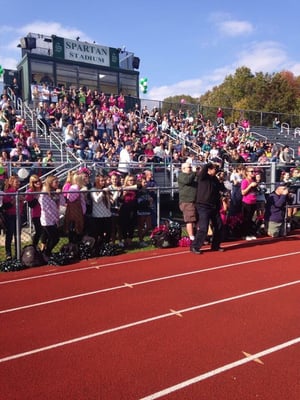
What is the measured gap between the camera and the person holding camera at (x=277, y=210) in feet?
33.9

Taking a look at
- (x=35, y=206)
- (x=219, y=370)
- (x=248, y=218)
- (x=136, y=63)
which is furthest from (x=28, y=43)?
(x=219, y=370)

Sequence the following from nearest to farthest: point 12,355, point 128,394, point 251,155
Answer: point 128,394 < point 12,355 < point 251,155

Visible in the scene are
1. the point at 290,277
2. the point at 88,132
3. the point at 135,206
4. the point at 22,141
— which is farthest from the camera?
the point at 88,132

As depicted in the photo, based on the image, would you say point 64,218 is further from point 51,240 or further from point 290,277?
point 290,277

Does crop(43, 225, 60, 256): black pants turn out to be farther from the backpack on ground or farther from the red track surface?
the red track surface

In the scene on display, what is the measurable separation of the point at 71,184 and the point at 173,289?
12.7ft

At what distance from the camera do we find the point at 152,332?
14.8ft

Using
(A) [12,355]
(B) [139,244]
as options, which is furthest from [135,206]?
(A) [12,355]

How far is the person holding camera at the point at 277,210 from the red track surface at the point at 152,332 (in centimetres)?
297

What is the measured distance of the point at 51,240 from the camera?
8.23 meters

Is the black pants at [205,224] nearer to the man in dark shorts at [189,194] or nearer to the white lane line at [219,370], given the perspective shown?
the man in dark shorts at [189,194]

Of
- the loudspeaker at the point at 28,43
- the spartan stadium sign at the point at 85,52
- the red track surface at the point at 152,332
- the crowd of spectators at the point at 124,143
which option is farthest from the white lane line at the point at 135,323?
the spartan stadium sign at the point at 85,52

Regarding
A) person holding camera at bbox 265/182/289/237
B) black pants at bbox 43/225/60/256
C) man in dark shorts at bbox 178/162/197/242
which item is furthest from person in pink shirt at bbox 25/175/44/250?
person holding camera at bbox 265/182/289/237

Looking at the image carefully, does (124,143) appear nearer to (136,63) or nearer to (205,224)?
(205,224)
